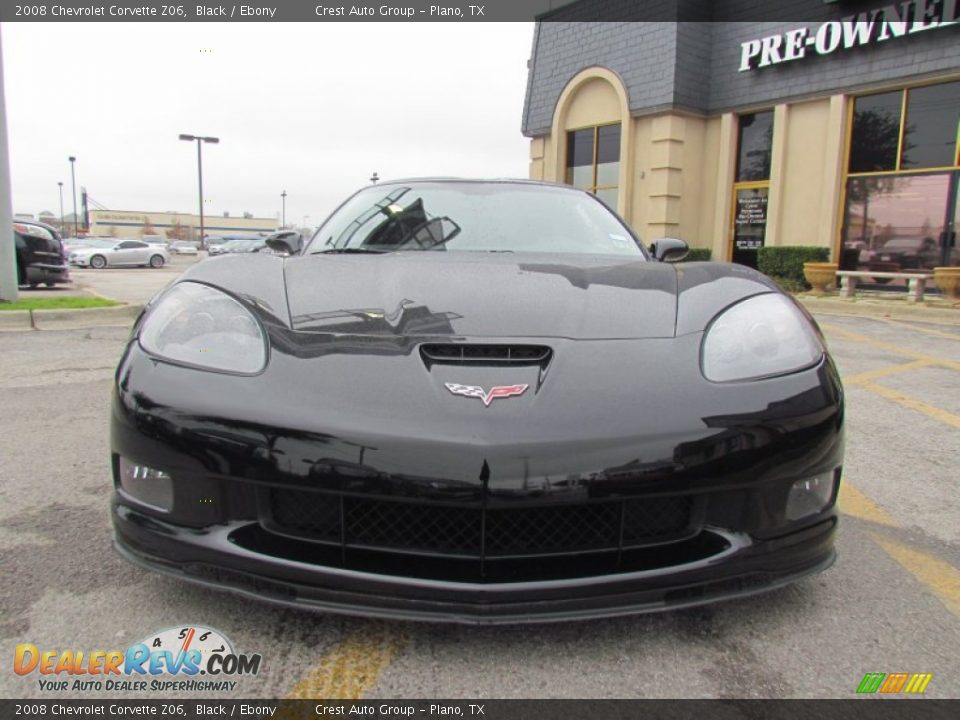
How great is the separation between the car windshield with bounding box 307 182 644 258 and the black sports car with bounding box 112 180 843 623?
1074 millimetres

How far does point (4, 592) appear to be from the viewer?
1.77m

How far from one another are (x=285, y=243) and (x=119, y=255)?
30009 mm

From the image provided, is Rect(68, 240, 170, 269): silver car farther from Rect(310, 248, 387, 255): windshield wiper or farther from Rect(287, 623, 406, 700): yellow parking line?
Rect(287, 623, 406, 700): yellow parking line

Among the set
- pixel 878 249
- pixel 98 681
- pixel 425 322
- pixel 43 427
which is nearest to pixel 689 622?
pixel 425 322

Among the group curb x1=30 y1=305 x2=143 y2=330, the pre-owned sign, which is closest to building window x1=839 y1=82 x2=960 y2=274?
the pre-owned sign

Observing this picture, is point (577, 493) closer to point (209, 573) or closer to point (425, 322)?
point (425, 322)

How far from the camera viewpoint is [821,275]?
1207 centimetres

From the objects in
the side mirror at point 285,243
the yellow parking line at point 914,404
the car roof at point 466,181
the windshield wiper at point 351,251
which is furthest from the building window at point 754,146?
the windshield wiper at point 351,251

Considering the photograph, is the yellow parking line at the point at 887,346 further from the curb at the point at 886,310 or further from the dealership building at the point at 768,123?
the dealership building at the point at 768,123

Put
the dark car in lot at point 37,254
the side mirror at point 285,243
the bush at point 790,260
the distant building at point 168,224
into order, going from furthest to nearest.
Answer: the distant building at point 168,224 → the bush at point 790,260 → the dark car in lot at point 37,254 → the side mirror at point 285,243

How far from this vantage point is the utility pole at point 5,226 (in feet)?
24.2

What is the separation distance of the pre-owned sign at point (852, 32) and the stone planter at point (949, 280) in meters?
4.42

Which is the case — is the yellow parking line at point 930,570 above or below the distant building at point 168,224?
below

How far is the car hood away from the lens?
1.75 m
